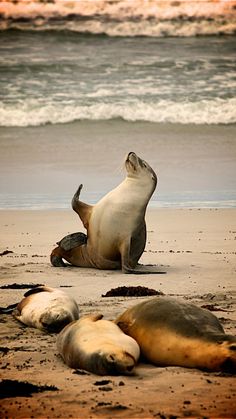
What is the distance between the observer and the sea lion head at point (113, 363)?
14.0ft

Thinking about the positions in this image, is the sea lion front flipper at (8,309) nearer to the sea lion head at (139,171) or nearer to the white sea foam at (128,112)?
the sea lion head at (139,171)

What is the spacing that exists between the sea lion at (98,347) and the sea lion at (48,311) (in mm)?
677

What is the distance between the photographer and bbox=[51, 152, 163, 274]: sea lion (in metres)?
8.86

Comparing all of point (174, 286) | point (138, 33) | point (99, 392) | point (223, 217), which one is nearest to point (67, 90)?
point (138, 33)

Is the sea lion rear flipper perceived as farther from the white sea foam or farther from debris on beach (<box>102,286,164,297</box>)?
the white sea foam

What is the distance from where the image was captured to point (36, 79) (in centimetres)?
2806

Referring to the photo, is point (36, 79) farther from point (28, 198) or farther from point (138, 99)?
point (28, 198)

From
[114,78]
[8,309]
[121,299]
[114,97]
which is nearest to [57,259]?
[121,299]

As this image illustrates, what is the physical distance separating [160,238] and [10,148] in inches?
447

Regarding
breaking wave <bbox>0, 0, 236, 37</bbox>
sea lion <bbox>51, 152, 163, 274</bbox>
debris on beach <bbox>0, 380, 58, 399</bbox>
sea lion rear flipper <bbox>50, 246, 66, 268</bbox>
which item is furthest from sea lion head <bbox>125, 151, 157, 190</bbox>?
breaking wave <bbox>0, 0, 236, 37</bbox>

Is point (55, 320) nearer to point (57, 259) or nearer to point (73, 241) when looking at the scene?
point (57, 259)

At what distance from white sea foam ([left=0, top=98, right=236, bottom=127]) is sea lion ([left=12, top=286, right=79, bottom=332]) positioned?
19.3 meters

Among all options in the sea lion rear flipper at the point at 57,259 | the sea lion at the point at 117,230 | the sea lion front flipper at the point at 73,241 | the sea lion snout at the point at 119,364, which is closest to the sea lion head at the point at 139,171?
the sea lion at the point at 117,230

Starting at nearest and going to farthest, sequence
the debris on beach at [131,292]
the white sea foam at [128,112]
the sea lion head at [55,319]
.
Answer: the sea lion head at [55,319] → the debris on beach at [131,292] → the white sea foam at [128,112]
